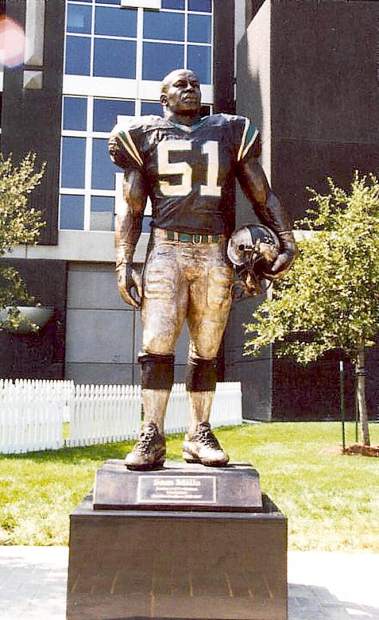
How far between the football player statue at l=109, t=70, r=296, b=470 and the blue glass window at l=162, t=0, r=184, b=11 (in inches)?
808

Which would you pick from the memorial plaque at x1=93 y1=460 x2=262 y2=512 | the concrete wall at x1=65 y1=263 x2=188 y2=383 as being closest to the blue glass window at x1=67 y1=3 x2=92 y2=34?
the concrete wall at x1=65 y1=263 x2=188 y2=383

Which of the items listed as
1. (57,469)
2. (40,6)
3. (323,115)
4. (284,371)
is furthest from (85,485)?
(40,6)

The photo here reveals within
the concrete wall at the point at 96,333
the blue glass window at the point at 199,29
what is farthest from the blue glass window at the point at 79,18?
the concrete wall at the point at 96,333

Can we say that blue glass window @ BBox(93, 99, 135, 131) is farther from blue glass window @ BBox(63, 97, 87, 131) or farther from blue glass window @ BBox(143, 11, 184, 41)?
blue glass window @ BBox(143, 11, 184, 41)

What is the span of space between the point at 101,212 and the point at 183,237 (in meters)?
18.3

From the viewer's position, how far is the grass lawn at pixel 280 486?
24.6 ft

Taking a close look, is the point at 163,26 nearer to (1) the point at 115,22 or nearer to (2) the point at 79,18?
(1) the point at 115,22

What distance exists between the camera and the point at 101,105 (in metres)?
23.3

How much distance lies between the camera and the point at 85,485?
380 inches

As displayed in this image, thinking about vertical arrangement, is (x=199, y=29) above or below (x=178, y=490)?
above

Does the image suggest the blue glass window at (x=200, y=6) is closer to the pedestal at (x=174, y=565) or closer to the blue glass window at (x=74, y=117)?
the blue glass window at (x=74, y=117)

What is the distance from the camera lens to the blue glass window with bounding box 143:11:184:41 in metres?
23.9

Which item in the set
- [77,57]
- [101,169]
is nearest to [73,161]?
[101,169]

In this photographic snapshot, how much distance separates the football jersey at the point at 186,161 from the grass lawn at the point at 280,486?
371 cm
